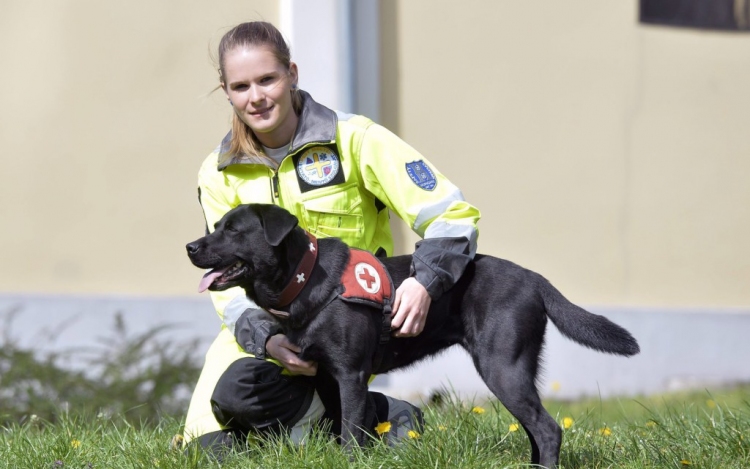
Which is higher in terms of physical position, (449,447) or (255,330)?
(255,330)

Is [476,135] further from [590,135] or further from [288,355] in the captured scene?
[288,355]

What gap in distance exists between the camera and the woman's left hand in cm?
294

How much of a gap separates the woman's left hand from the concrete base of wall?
2535 mm

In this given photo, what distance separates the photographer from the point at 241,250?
2930 mm

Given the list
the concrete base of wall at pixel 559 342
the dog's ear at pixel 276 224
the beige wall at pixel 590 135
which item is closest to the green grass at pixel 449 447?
the dog's ear at pixel 276 224

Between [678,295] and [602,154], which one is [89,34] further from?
[678,295]

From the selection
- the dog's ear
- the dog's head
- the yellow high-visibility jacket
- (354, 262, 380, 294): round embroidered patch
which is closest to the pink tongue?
the dog's head

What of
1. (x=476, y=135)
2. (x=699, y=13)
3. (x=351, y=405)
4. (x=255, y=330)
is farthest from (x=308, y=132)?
(x=699, y=13)

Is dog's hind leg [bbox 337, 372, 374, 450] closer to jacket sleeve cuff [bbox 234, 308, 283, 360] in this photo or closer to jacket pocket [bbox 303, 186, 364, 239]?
jacket sleeve cuff [bbox 234, 308, 283, 360]

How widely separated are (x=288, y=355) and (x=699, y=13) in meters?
4.28

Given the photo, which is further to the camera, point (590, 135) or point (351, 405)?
point (590, 135)

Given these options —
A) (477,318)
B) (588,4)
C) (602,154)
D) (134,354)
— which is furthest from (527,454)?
(588,4)

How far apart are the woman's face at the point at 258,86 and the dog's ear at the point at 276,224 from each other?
0.40 metres

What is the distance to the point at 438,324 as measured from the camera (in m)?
3.05
